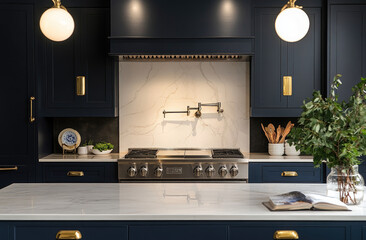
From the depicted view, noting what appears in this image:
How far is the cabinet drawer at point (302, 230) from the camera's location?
6.35 ft

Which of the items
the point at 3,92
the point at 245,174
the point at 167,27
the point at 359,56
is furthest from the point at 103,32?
the point at 359,56

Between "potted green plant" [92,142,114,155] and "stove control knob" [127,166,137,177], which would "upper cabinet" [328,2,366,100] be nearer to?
"stove control knob" [127,166,137,177]

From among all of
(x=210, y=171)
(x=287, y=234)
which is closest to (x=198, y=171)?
(x=210, y=171)

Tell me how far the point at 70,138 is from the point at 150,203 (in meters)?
2.58

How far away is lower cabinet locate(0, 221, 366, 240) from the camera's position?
1.94 m

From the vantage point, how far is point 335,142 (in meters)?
2.10

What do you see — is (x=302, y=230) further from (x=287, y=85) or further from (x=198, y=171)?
(x=287, y=85)

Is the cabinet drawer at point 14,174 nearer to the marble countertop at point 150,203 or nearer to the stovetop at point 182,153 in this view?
the stovetop at point 182,153

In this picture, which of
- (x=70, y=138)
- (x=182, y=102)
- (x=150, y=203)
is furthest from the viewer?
(x=182, y=102)

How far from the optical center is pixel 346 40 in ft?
13.5

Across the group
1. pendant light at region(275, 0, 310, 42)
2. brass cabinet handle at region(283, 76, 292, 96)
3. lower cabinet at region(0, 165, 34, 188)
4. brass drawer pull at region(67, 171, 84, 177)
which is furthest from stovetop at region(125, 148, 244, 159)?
pendant light at region(275, 0, 310, 42)

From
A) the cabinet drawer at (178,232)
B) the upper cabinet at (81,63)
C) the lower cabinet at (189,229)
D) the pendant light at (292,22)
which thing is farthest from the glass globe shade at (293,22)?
the upper cabinet at (81,63)

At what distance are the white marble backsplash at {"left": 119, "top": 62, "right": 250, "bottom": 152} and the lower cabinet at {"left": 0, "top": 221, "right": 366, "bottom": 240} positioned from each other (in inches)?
105

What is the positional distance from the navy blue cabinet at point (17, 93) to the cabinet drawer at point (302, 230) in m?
2.76
